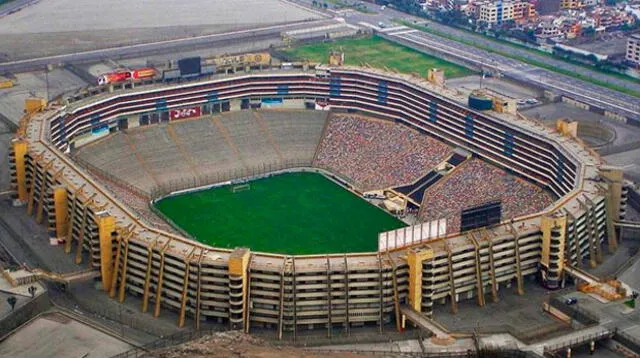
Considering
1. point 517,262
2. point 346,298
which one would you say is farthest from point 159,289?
point 517,262

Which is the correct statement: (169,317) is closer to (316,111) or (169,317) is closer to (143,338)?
(143,338)

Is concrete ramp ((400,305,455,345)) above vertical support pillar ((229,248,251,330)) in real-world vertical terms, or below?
below

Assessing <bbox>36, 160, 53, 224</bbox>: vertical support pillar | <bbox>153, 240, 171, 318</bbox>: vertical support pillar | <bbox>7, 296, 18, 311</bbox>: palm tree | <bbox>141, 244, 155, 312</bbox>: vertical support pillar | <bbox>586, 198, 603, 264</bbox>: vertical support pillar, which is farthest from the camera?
<bbox>36, 160, 53, 224</bbox>: vertical support pillar

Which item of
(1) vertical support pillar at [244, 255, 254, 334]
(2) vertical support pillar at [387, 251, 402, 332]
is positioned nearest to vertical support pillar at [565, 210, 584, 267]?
(2) vertical support pillar at [387, 251, 402, 332]

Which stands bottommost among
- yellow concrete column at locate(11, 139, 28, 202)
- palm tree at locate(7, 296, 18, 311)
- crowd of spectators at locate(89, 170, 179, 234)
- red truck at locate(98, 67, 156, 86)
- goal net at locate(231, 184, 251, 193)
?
goal net at locate(231, 184, 251, 193)

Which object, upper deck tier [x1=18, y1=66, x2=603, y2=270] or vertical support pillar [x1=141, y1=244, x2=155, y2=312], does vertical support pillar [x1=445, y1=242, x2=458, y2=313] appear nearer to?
upper deck tier [x1=18, y1=66, x2=603, y2=270]

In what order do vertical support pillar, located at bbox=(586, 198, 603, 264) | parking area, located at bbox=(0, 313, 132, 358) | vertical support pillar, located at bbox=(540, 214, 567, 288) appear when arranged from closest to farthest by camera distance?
parking area, located at bbox=(0, 313, 132, 358) < vertical support pillar, located at bbox=(540, 214, 567, 288) < vertical support pillar, located at bbox=(586, 198, 603, 264)

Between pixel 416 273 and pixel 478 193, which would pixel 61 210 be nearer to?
pixel 416 273
